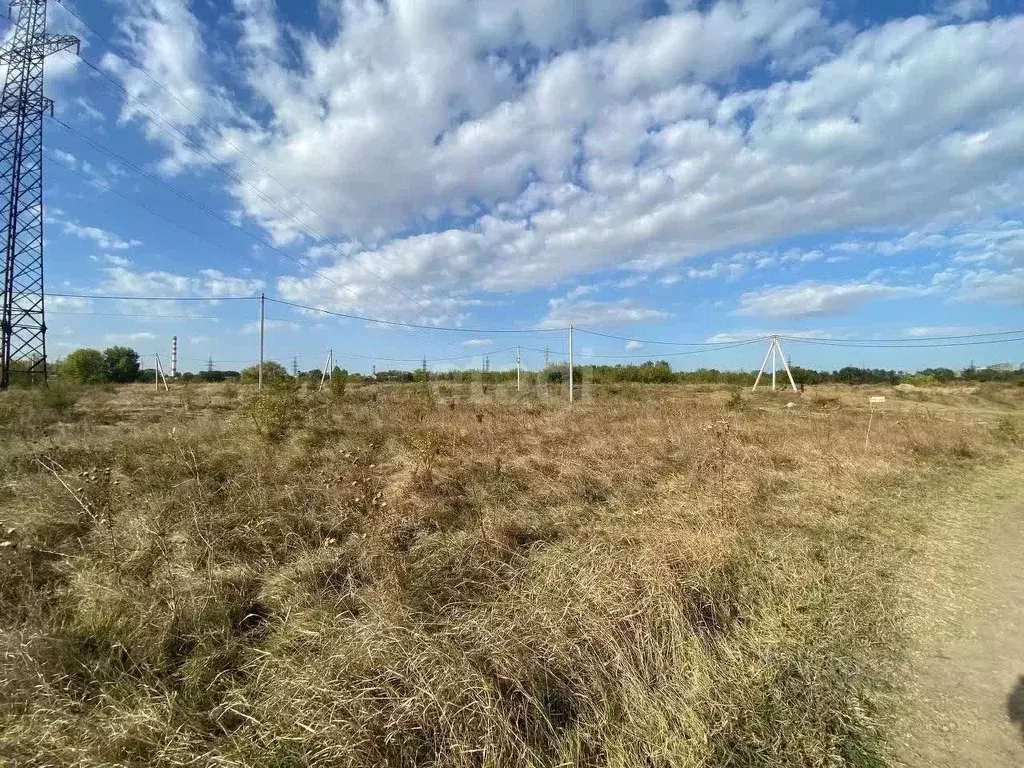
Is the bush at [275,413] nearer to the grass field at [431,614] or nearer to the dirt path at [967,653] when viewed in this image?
the grass field at [431,614]

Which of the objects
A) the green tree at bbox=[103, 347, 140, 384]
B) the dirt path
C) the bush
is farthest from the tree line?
the dirt path

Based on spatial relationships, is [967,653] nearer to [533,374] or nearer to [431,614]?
[431,614]

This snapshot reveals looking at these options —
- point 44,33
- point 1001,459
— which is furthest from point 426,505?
point 44,33

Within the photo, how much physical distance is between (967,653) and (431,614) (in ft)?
13.0

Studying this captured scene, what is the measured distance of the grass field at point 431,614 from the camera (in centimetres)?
245

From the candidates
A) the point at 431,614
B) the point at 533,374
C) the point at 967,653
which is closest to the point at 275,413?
the point at 431,614

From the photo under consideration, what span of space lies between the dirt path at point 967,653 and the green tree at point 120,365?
51.8 meters

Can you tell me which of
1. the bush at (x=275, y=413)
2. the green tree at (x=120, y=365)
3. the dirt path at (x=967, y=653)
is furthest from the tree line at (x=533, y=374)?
the dirt path at (x=967, y=653)

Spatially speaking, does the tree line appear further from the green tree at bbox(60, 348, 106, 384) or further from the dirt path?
the dirt path

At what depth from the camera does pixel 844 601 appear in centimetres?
403

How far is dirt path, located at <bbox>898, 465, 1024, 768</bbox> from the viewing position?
2.59 metres

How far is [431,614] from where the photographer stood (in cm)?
352

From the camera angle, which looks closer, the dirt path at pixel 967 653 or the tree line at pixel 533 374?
the dirt path at pixel 967 653

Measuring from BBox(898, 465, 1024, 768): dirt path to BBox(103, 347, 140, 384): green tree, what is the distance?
2039 inches
